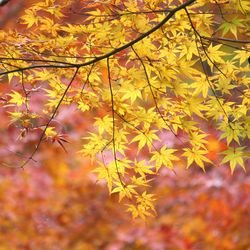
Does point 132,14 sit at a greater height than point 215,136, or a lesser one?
lesser

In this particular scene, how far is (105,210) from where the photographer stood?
18.9 feet

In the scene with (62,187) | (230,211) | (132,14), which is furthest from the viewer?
(62,187)

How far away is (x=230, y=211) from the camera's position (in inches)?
217

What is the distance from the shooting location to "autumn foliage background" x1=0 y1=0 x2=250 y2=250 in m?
5.44

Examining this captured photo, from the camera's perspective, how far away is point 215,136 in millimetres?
6199

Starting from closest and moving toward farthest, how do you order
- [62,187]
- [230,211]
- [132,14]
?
[132,14] < [230,211] < [62,187]

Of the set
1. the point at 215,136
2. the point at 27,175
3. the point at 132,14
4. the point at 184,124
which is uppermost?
the point at 215,136

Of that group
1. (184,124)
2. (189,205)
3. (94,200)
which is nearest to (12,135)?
(94,200)

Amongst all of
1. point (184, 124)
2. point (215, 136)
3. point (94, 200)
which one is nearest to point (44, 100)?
point (94, 200)

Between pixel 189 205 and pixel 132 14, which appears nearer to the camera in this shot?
pixel 132 14

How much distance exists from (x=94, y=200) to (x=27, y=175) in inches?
32.5

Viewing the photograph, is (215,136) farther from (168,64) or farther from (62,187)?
(168,64)

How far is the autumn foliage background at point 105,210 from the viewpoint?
544 cm

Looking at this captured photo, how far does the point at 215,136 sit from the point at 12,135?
2499 millimetres
